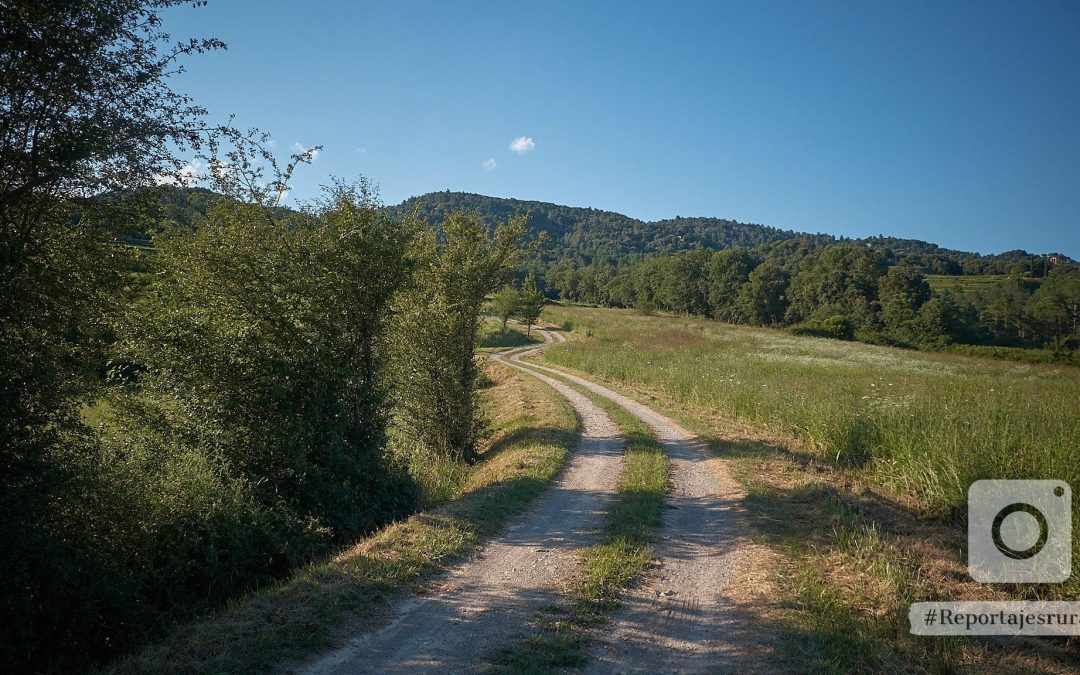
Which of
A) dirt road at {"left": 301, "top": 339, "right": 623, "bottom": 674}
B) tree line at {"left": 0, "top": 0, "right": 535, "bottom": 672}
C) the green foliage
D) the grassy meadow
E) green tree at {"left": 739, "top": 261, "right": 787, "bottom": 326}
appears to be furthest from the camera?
green tree at {"left": 739, "top": 261, "right": 787, "bottom": 326}

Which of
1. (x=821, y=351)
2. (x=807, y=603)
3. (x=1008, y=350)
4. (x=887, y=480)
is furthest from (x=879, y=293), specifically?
(x=807, y=603)

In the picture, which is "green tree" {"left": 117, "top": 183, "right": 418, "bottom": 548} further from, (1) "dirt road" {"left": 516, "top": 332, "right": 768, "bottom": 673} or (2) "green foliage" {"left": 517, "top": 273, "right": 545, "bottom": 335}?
(2) "green foliage" {"left": 517, "top": 273, "right": 545, "bottom": 335}

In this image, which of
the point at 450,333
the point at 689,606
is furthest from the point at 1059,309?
the point at 689,606

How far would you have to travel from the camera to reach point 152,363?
28.5 feet

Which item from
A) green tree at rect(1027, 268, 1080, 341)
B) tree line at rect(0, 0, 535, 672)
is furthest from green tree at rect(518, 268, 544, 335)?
green tree at rect(1027, 268, 1080, 341)

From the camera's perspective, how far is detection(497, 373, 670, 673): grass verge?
4.69 meters

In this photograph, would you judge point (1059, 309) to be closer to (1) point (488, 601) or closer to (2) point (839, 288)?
(2) point (839, 288)

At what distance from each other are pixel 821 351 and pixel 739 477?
3808 cm

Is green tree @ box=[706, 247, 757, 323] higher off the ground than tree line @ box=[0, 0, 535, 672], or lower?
higher

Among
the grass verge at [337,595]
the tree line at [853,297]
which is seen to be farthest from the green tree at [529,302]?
the grass verge at [337,595]

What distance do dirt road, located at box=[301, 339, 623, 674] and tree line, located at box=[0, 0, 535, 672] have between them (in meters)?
3.35

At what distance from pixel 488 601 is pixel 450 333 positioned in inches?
406

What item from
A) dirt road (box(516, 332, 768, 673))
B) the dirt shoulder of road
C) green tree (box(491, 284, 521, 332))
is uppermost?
green tree (box(491, 284, 521, 332))

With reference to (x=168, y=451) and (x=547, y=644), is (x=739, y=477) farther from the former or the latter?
(x=168, y=451)
